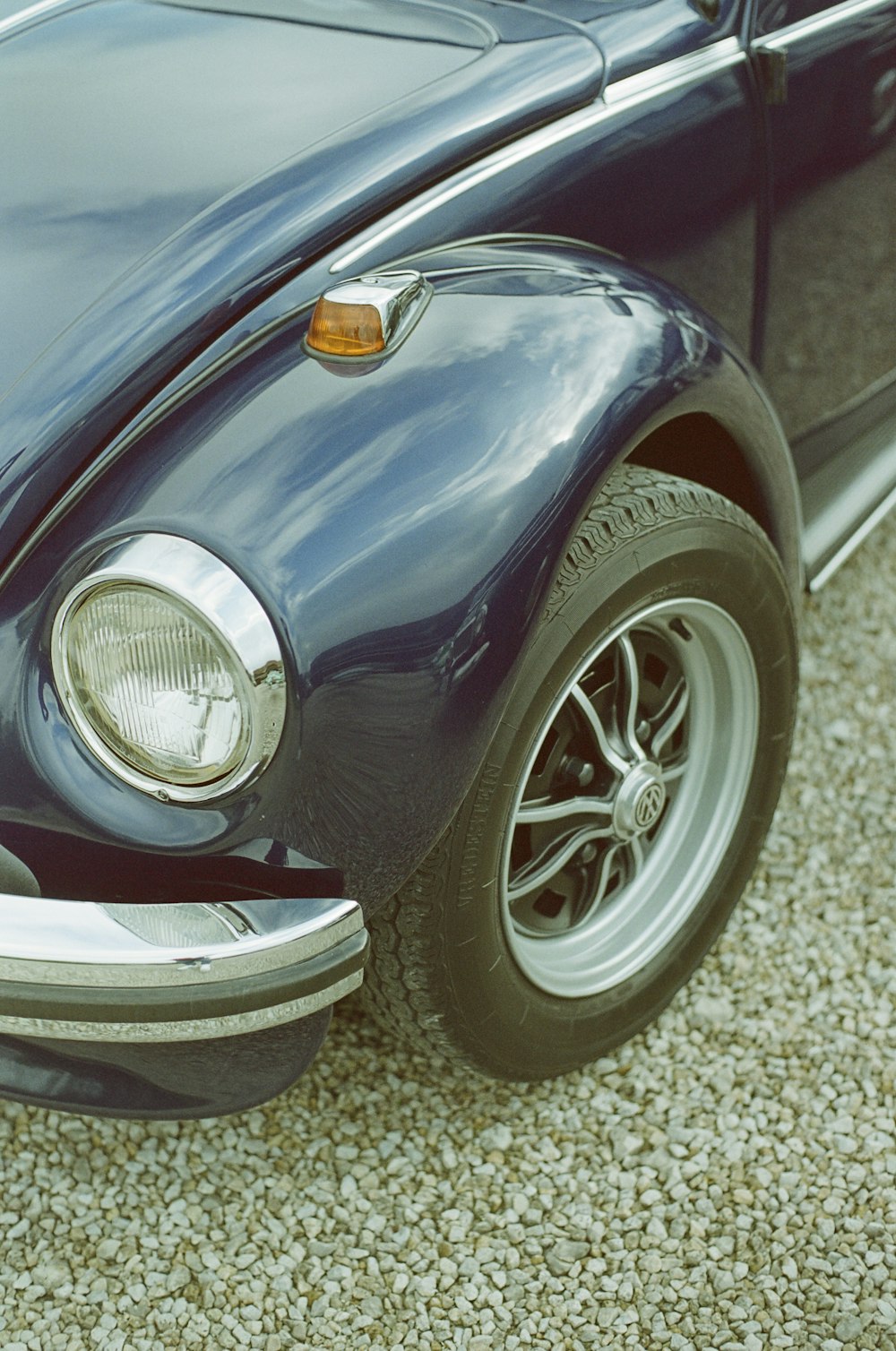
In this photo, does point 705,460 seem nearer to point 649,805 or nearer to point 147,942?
point 649,805

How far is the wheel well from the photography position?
6.54 feet

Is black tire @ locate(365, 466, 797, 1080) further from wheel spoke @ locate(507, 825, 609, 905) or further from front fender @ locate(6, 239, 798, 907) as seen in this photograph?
front fender @ locate(6, 239, 798, 907)

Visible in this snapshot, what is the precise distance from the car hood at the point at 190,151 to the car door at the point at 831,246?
53 cm

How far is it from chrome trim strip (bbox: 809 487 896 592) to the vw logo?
64 cm

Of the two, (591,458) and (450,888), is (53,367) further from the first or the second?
(450,888)

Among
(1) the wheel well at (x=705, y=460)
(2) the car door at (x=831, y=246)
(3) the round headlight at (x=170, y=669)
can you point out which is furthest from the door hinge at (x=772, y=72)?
(3) the round headlight at (x=170, y=669)

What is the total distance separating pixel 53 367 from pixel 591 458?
2.18 ft

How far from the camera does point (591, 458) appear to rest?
1580 mm

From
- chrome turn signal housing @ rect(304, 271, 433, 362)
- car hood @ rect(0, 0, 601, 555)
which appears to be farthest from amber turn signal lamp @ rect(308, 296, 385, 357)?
car hood @ rect(0, 0, 601, 555)

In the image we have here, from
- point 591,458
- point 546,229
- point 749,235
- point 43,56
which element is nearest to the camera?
point 591,458

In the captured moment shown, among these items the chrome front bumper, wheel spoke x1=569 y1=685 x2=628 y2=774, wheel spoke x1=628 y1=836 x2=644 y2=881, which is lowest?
wheel spoke x1=628 y1=836 x2=644 y2=881

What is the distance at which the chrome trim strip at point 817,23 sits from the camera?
217cm

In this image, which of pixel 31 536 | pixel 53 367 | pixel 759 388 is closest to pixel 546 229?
pixel 759 388

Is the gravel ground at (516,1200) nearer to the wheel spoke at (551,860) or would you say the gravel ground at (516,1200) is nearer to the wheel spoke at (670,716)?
the wheel spoke at (551,860)
